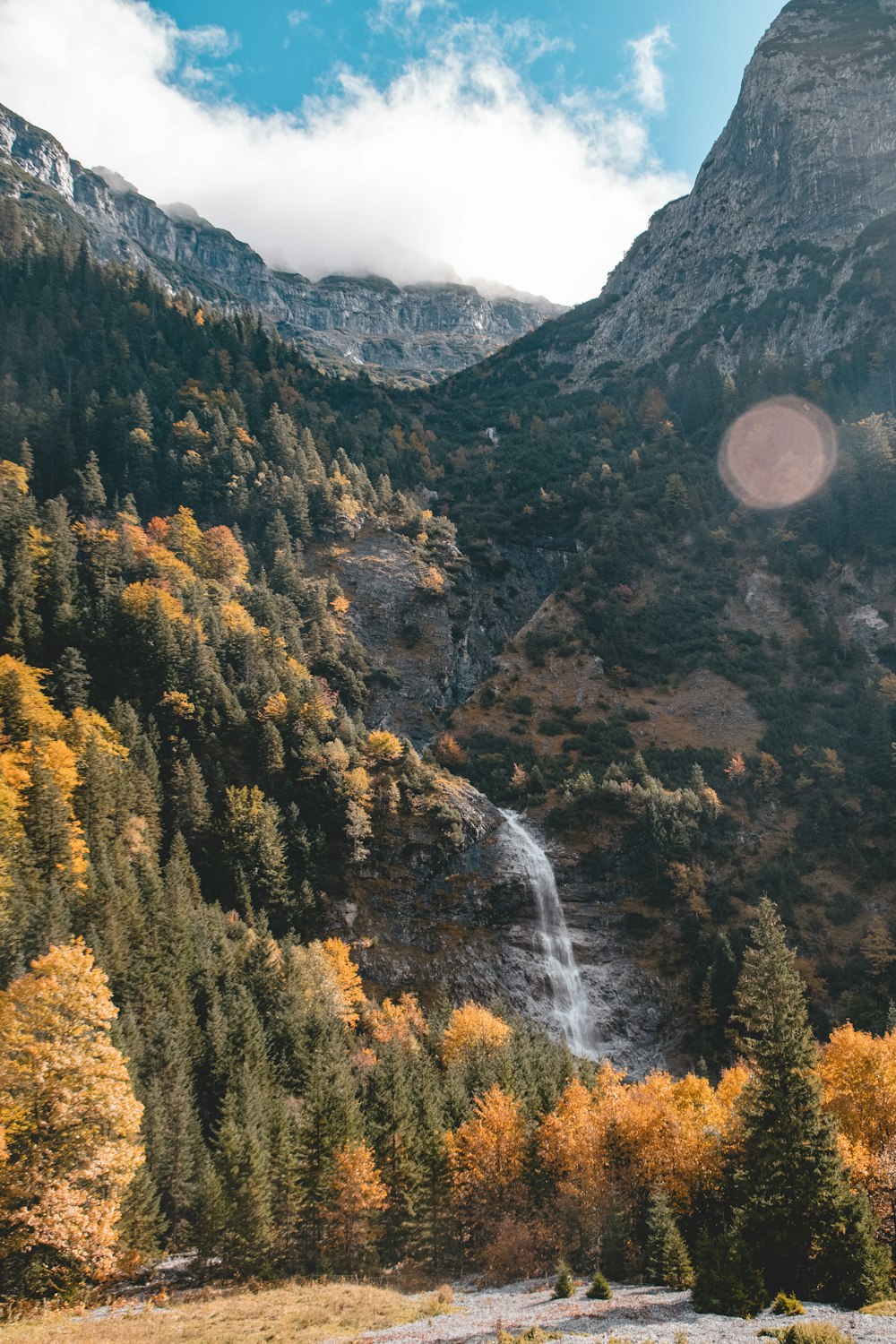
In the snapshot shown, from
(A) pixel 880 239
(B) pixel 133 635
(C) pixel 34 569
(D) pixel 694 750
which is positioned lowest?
(D) pixel 694 750

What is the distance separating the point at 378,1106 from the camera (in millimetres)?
47000

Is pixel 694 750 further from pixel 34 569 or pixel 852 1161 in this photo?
pixel 34 569

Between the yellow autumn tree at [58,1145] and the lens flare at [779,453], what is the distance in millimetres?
144144

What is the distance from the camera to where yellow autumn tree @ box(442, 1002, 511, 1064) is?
199ft

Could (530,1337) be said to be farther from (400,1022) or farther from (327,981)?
(327,981)

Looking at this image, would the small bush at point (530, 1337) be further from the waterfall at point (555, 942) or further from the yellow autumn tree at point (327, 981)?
the waterfall at point (555, 942)

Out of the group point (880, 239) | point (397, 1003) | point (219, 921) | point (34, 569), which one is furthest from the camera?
point (880, 239)

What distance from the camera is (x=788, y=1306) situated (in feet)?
90.0

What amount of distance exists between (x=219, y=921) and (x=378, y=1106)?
23805 mm

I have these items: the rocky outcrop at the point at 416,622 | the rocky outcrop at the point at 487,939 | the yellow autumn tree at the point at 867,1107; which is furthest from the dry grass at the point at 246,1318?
the rocky outcrop at the point at 416,622

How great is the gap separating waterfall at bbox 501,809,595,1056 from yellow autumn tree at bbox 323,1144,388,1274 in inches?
1477

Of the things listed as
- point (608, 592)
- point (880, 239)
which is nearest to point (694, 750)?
point (608, 592)

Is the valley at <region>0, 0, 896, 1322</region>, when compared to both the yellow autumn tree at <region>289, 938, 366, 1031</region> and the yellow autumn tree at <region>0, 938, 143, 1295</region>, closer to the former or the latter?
the yellow autumn tree at <region>0, 938, 143, 1295</region>

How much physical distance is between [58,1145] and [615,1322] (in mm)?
22194
